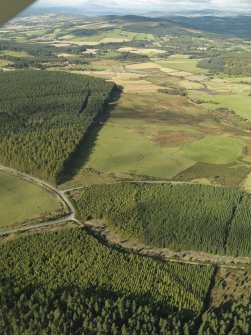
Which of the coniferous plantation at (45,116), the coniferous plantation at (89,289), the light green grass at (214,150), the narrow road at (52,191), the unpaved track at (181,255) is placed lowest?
the unpaved track at (181,255)

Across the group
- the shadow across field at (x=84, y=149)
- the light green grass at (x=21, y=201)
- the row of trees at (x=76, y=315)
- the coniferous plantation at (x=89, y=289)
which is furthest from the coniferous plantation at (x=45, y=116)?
the row of trees at (x=76, y=315)

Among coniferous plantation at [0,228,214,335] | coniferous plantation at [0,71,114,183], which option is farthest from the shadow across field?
coniferous plantation at [0,228,214,335]

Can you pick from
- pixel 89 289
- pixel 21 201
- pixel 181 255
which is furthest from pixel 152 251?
pixel 21 201

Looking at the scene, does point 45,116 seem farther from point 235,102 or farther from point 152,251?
point 235,102

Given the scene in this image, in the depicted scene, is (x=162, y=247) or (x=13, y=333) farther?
(x=162, y=247)

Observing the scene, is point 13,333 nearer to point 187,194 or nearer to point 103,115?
point 187,194

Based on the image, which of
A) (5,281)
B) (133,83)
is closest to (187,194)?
(5,281)

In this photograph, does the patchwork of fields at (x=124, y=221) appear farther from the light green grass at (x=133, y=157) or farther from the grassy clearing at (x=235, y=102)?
the grassy clearing at (x=235, y=102)
